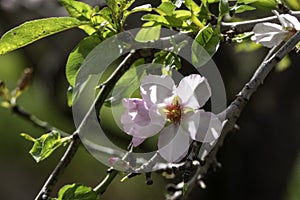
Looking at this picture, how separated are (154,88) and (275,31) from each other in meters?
0.12

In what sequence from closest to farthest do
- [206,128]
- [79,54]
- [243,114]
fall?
[206,128], [79,54], [243,114]

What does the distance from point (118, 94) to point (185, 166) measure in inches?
5.9

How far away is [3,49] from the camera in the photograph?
0.50 m

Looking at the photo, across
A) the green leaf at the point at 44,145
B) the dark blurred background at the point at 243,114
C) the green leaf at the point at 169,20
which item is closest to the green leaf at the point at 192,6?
the green leaf at the point at 169,20

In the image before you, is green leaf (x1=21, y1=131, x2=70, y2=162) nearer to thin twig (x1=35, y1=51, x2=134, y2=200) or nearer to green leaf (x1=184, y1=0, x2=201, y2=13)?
thin twig (x1=35, y1=51, x2=134, y2=200)

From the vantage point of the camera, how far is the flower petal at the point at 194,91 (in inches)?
16.8

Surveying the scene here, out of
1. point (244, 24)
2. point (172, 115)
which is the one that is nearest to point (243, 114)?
point (244, 24)

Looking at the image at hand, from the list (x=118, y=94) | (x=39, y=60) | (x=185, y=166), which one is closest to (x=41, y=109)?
(x=39, y=60)

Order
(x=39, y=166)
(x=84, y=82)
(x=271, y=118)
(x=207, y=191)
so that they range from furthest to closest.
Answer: (x=39, y=166) < (x=207, y=191) < (x=271, y=118) < (x=84, y=82)

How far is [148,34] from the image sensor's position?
0.55 m

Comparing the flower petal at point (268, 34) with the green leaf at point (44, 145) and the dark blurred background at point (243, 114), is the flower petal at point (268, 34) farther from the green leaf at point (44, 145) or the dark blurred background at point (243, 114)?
the dark blurred background at point (243, 114)

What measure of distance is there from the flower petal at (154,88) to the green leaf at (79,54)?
3.9 inches

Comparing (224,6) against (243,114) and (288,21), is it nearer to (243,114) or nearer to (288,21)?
(288,21)

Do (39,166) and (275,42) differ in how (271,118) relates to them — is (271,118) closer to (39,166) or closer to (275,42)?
(39,166)
